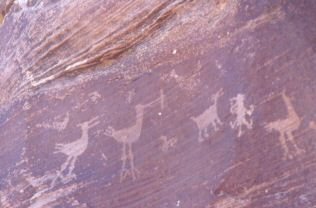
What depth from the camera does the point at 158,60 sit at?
7.47 feet

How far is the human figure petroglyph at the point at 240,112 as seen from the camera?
211 centimetres

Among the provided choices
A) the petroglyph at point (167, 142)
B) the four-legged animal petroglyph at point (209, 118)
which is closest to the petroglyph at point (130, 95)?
the petroglyph at point (167, 142)

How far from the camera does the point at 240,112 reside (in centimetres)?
212

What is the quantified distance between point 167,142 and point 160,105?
171 millimetres

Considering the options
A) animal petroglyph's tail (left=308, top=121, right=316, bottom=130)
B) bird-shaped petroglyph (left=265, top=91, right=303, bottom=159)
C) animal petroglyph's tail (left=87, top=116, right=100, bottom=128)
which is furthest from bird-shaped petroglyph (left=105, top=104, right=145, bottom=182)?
animal petroglyph's tail (left=308, top=121, right=316, bottom=130)

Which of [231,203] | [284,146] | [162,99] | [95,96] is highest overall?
[95,96]

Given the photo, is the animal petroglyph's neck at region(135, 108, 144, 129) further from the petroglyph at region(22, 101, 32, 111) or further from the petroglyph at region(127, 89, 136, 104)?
the petroglyph at region(22, 101, 32, 111)

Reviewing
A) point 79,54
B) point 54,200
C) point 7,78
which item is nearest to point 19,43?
point 7,78

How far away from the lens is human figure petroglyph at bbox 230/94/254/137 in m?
2.11

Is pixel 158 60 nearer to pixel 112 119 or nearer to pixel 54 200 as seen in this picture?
pixel 112 119

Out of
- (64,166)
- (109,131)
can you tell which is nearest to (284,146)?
(109,131)

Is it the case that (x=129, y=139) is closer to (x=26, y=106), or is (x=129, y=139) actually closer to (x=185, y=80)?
(x=185, y=80)

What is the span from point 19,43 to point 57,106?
43 cm

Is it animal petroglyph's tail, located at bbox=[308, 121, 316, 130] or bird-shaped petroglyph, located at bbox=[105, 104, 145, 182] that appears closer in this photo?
animal petroglyph's tail, located at bbox=[308, 121, 316, 130]
